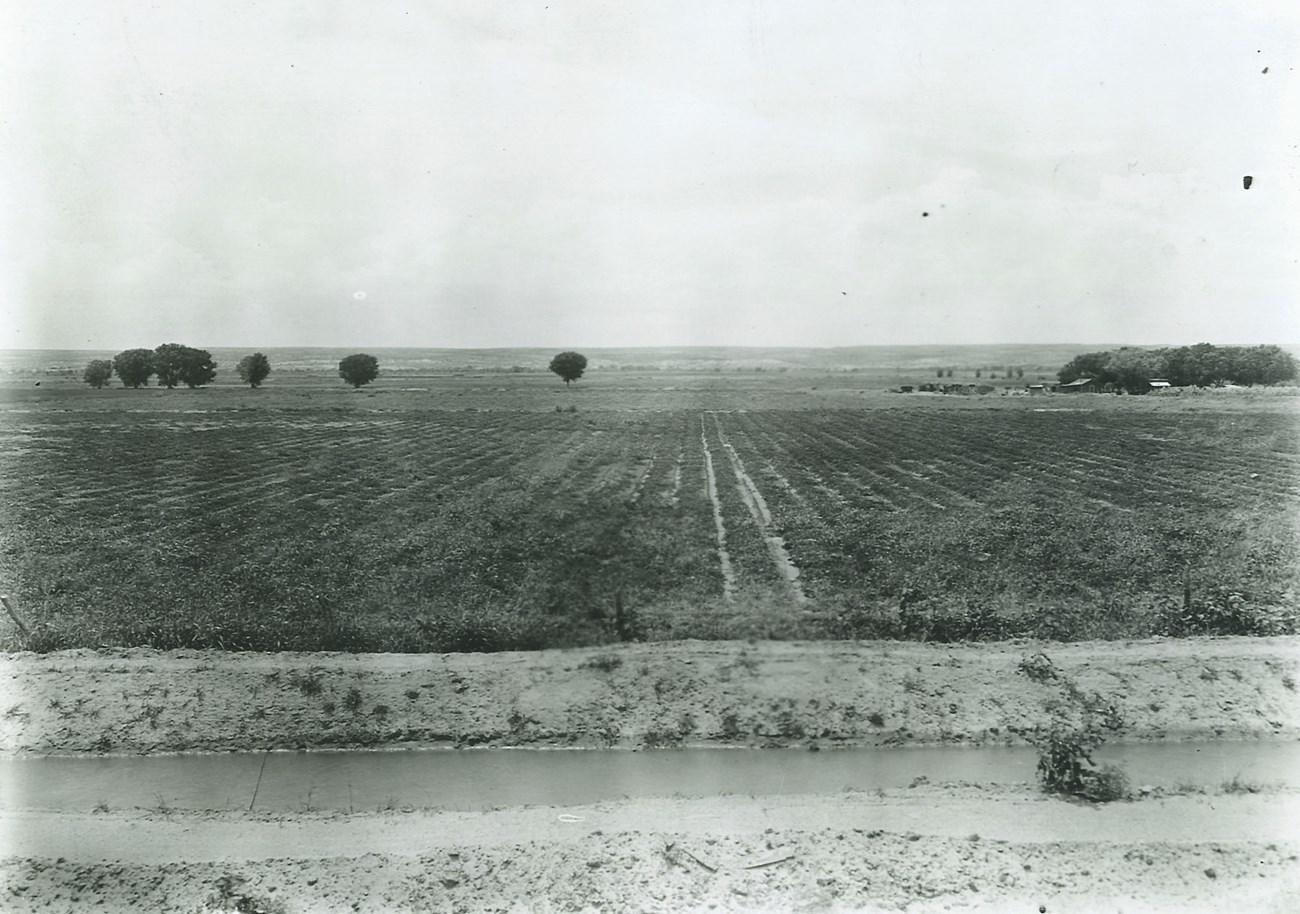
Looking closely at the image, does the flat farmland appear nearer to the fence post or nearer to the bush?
the fence post

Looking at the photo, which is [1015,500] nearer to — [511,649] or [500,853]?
[511,649]

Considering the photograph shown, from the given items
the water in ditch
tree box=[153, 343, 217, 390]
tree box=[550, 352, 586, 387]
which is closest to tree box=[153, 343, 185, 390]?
tree box=[153, 343, 217, 390]

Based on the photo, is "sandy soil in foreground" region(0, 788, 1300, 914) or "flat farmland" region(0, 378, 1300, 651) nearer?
"sandy soil in foreground" region(0, 788, 1300, 914)

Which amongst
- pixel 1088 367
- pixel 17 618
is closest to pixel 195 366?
pixel 17 618

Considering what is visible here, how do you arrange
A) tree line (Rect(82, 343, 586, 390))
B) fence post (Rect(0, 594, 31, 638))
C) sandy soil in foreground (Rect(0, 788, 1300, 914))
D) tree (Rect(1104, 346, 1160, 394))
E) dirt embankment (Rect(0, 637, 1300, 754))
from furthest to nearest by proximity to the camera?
tree (Rect(1104, 346, 1160, 394)) → tree line (Rect(82, 343, 586, 390)) → fence post (Rect(0, 594, 31, 638)) → dirt embankment (Rect(0, 637, 1300, 754)) → sandy soil in foreground (Rect(0, 788, 1300, 914))

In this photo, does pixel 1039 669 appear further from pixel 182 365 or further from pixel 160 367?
pixel 160 367

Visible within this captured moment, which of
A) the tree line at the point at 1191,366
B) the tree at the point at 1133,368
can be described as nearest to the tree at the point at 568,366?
the tree line at the point at 1191,366

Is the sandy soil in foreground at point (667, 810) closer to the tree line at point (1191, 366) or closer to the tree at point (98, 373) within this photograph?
the tree line at point (1191, 366)
